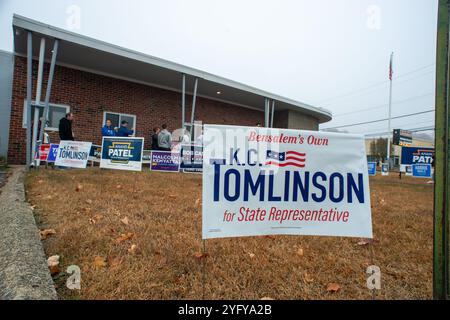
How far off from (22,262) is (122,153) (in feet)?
22.3

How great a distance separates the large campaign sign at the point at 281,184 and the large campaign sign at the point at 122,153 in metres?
6.61

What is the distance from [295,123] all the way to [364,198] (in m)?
17.3

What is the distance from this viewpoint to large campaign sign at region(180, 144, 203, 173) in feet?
30.6

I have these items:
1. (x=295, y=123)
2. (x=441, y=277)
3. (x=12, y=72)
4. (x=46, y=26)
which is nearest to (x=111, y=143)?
(x=46, y=26)

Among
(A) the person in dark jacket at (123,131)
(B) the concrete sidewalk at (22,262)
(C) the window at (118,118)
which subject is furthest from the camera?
(C) the window at (118,118)

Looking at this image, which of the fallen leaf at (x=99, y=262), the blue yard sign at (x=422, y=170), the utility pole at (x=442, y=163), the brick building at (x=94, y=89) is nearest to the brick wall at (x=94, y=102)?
the brick building at (x=94, y=89)

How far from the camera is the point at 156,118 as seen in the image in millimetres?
12891

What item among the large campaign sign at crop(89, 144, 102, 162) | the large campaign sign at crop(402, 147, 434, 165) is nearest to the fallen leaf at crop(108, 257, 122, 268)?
the large campaign sign at crop(89, 144, 102, 162)

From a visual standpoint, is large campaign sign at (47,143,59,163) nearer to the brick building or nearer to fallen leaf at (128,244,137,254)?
the brick building

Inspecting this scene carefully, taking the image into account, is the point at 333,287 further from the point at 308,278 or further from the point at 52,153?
the point at 52,153

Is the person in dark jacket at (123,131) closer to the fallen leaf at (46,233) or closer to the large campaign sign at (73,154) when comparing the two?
the large campaign sign at (73,154)

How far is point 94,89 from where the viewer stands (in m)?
11.0

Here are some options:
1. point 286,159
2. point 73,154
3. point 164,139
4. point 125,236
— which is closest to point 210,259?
point 125,236

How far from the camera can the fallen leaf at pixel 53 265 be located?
176 cm
